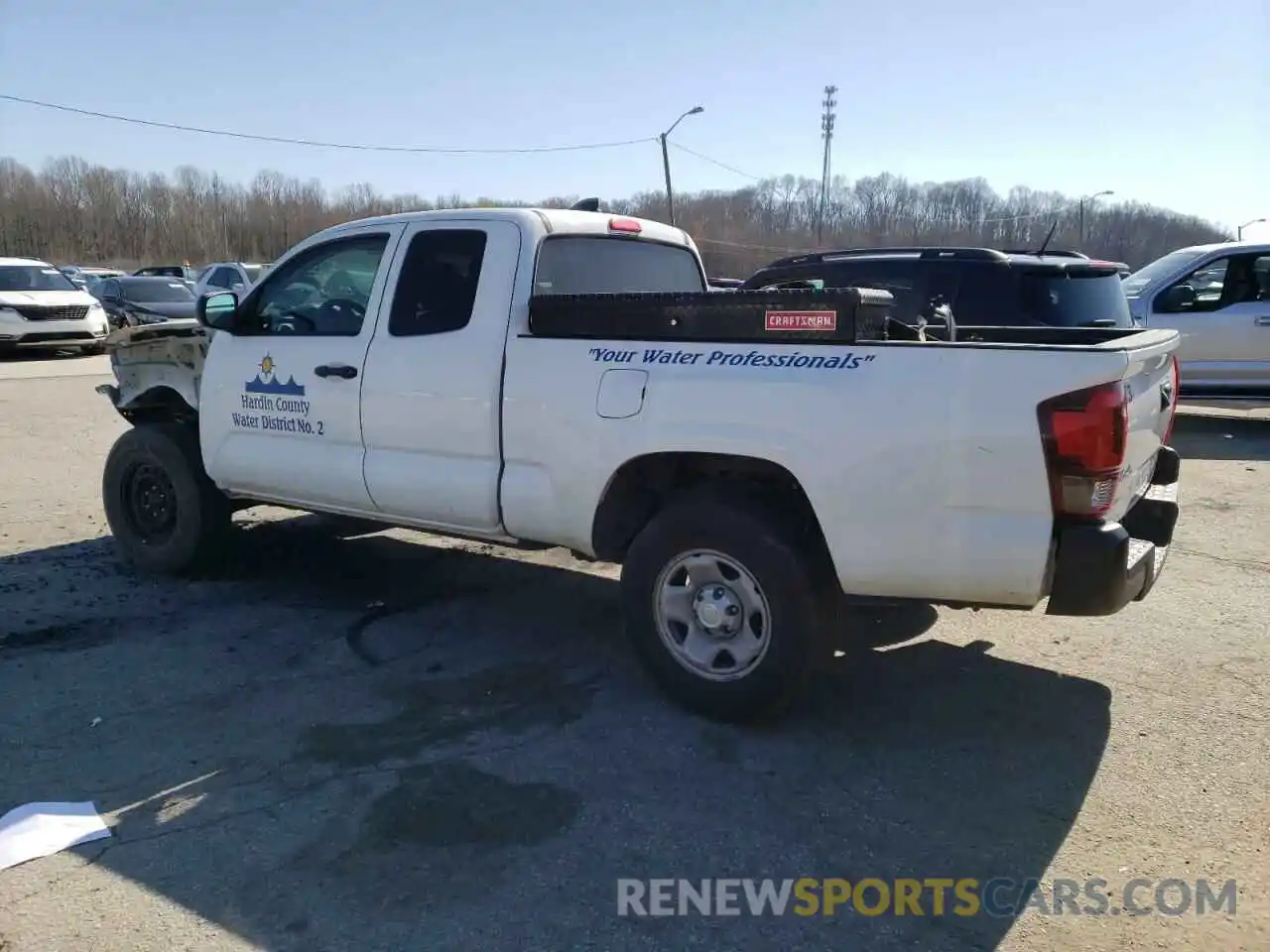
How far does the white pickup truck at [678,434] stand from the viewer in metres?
3.45

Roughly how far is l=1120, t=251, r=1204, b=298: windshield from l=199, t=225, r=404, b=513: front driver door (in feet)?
29.6

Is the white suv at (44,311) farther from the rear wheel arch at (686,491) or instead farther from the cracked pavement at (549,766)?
the rear wheel arch at (686,491)

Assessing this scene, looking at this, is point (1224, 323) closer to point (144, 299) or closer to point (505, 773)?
point (505, 773)

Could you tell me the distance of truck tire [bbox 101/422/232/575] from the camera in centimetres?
593

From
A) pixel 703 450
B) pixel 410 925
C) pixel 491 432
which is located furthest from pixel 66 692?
pixel 703 450

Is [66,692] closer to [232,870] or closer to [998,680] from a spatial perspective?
[232,870]

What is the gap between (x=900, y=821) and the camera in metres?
3.37

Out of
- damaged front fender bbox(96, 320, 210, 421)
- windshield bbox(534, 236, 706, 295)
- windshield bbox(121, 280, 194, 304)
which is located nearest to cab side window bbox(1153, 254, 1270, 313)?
windshield bbox(534, 236, 706, 295)

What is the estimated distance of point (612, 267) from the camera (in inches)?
205

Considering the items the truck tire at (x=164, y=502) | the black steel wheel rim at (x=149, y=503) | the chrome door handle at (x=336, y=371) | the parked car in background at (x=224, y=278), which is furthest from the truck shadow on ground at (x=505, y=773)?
the parked car in background at (x=224, y=278)

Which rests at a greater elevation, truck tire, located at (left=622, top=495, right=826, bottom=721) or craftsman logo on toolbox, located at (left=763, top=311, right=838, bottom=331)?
craftsman logo on toolbox, located at (left=763, top=311, right=838, bottom=331)

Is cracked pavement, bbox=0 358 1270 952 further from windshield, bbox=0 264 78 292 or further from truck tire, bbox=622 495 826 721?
windshield, bbox=0 264 78 292

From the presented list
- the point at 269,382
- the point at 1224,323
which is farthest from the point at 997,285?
the point at 1224,323

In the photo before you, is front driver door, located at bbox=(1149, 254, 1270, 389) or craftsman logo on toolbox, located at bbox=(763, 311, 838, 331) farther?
front driver door, located at bbox=(1149, 254, 1270, 389)
